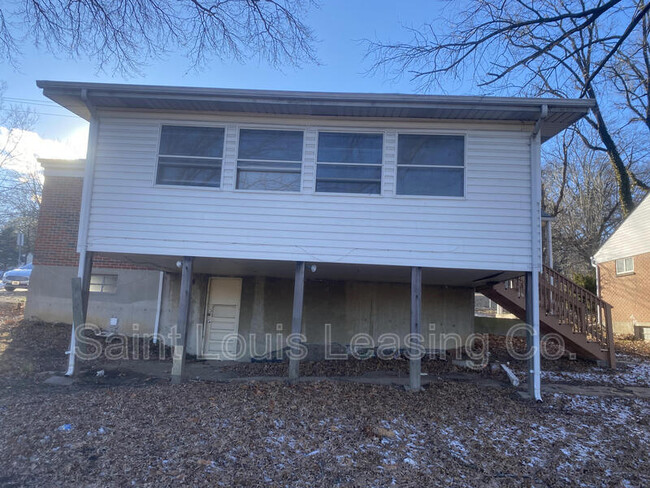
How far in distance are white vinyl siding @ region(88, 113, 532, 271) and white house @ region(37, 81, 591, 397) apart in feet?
0.06

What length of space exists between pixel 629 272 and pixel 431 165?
15027 millimetres

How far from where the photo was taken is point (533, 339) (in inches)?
264

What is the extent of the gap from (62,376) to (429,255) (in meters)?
6.53

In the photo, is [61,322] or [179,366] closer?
[179,366]

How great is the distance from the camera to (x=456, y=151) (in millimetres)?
7156

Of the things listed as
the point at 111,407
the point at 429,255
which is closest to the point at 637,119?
the point at 429,255

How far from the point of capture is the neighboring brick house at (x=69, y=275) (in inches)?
419

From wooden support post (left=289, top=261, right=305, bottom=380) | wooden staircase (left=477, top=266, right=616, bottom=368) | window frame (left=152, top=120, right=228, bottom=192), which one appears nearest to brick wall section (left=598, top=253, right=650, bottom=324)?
wooden staircase (left=477, top=266, right=616, bottom=368)

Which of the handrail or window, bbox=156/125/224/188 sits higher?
window, bbox=156/125/224/188

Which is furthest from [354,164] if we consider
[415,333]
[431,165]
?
[415,333]

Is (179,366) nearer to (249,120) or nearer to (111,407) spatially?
(111,407)

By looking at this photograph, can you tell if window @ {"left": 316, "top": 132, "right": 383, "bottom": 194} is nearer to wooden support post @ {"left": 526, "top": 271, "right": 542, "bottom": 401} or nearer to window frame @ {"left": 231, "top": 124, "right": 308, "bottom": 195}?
window frame @ {"left": 231, "top": 124, "right": 308, "bottom": 195}

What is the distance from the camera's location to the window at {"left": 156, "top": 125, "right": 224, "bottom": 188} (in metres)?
7.25

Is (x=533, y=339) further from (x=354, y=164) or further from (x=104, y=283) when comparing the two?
(x=104, y=283)
